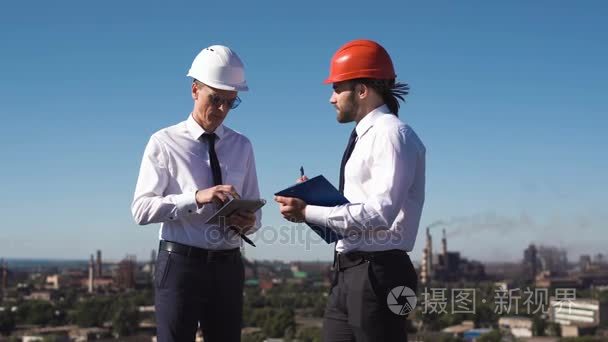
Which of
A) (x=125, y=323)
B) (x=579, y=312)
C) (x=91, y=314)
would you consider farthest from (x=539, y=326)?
Result: (x=91, y=314)

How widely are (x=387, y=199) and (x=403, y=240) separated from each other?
0.19m

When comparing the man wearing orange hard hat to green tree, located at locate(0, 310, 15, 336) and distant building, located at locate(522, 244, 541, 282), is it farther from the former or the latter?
distant building, located at locate(522, 244, 541, 282)

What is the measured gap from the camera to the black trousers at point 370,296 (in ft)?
8.76

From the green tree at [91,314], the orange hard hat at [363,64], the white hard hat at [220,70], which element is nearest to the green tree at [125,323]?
the green tree at [91,314]

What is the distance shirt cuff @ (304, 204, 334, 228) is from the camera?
2648mm

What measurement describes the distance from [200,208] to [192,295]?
29 centimetres

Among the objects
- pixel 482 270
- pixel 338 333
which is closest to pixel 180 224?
pixel 338 333

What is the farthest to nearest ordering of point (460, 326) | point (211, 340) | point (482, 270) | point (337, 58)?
1. point (482, 270)
2. point (460, 326)
3. point (211, 340)
4. point (337, 58)

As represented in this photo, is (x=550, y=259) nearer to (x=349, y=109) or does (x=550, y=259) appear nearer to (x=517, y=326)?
(x=517, y=326)

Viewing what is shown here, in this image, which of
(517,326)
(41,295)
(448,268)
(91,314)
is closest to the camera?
(517,326)

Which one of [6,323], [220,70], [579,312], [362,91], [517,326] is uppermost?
[220,70]

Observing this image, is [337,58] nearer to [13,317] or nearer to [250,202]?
[250,202]

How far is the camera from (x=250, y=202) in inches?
113

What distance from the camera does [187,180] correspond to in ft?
10.1
